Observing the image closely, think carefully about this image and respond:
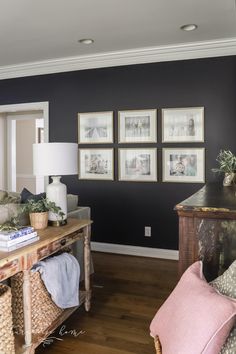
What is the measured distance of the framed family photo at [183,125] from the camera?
3.96 m

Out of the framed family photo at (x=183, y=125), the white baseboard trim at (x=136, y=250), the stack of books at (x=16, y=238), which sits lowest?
the white baseboard trim at (x=136, y=250)

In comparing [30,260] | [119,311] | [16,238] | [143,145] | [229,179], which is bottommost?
[119,311]

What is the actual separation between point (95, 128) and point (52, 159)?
212cm

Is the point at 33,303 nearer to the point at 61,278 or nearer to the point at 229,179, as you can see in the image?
the point at 61,278

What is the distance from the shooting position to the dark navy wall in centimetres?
388

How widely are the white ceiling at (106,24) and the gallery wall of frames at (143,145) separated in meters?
0.84

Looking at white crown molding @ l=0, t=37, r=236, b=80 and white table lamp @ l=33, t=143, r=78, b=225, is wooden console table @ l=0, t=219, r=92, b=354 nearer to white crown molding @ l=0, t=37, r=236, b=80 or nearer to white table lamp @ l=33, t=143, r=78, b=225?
white table lamp @ l=33, t=143, r=78, b=225

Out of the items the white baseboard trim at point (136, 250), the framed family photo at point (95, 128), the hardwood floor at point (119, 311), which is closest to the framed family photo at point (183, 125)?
the framed family photo at point (95, 128)

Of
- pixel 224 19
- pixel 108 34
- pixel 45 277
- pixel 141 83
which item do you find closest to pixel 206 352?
pixel 45 277

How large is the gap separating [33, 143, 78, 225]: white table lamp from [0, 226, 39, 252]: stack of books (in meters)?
0.41

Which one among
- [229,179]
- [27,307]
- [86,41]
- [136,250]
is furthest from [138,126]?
[27,307]

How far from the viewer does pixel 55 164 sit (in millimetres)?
2436

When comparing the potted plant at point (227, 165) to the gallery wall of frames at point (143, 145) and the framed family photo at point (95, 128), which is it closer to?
the gallery wall of frames at point (143, 145)

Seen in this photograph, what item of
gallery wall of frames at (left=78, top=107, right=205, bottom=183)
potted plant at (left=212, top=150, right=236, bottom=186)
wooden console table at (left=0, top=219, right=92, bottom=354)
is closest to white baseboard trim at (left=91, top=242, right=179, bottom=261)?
gallery wall of frames at (left=78, top=107, right=205, bottom=183)
